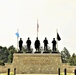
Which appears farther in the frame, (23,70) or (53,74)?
(23,70)

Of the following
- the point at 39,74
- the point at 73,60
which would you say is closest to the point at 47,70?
the point at 39,74

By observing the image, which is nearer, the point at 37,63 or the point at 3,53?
the point at 37,63

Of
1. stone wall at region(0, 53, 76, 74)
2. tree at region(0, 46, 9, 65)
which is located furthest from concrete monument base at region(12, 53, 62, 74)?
tree at region(0, 46, 9, 65)

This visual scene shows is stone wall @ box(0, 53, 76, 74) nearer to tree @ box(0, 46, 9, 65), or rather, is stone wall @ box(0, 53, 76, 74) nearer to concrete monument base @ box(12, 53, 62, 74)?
concrete monument base @ box(12, 53, 62, 74)

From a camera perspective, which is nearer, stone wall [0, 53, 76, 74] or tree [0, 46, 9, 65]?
stone wall [0, 53, 76, 74]

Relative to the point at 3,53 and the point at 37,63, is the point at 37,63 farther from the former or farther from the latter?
the point at 3,53

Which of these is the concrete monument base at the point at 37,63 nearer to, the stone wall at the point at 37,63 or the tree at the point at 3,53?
the stone wall at the point at 37,63

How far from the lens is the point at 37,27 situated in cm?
4944

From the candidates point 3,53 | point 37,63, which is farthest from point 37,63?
point 3,53

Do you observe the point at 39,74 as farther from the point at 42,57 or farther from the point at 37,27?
the point at 37,27

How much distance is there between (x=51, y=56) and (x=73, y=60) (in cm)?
4731

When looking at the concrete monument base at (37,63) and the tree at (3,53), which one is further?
the tree at (3,53)

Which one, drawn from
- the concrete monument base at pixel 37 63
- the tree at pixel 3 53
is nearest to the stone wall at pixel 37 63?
the concrete monument base at pixel 37 63

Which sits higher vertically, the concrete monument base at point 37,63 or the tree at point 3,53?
the tree at point 3,53
